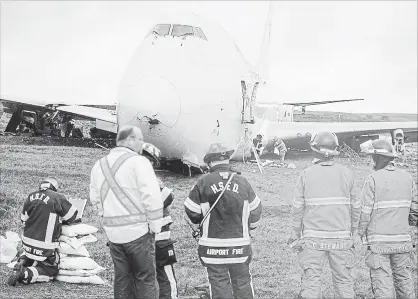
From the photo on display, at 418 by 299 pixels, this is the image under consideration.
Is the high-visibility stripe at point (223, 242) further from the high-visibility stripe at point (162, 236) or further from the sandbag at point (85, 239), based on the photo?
the sandbag at point (85, 239)

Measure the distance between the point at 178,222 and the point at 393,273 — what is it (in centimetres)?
441

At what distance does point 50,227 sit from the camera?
6.16 meters

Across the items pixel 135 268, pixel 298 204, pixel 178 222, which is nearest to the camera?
pixel 135 268

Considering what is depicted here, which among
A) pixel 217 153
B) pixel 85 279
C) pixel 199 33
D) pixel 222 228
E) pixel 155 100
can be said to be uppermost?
pixel 199 33

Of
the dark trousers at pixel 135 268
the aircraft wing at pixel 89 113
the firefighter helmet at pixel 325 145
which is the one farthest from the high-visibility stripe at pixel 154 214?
the aircraft wing at pixel 89 113

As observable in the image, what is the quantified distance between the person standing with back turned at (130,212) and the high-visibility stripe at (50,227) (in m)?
1.67

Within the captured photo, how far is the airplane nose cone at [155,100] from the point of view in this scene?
34.7ft

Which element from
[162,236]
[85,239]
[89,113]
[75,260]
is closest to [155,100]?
[85,239]

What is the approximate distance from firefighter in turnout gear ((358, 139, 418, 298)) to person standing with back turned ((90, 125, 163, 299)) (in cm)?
237

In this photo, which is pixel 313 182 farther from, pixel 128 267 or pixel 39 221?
pixel 39 221

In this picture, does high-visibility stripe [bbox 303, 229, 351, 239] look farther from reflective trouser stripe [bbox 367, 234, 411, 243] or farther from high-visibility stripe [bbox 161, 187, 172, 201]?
high-visibility stripe [bbox 161, 187, 172, 201]

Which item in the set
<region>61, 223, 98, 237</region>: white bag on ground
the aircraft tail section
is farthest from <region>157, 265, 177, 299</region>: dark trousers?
the aircraft tail section

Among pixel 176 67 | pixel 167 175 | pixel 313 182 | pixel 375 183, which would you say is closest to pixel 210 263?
pixel 313 182

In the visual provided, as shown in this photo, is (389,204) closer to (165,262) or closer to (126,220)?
(165,262)
